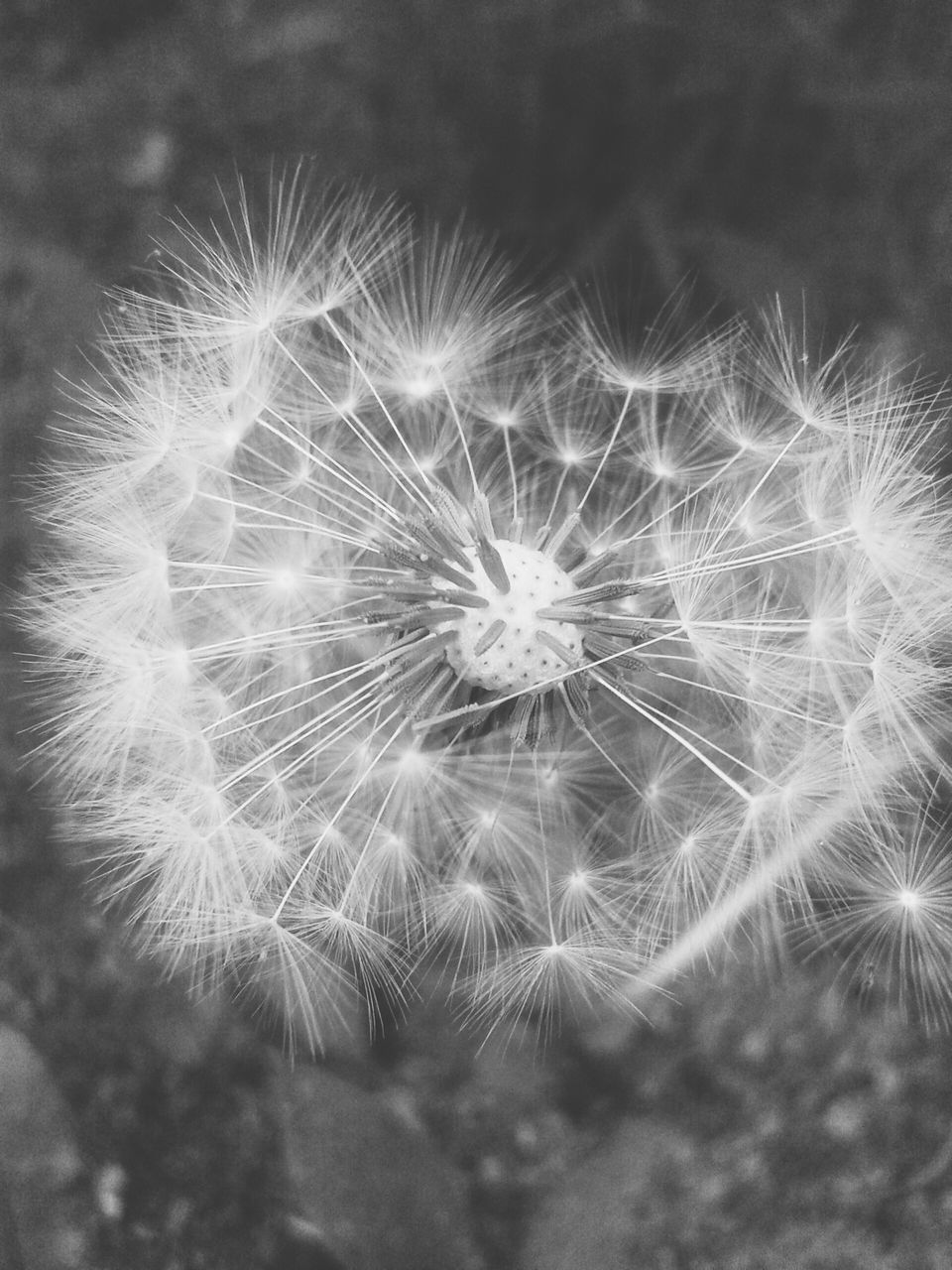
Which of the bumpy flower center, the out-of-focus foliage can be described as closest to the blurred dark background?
the out-of-focus foliage

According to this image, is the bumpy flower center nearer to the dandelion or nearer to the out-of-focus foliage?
the dandelion

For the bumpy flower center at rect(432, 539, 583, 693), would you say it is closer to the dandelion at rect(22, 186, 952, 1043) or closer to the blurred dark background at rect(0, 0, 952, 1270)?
the dandelion at rect(22, 186, 952, 1043)

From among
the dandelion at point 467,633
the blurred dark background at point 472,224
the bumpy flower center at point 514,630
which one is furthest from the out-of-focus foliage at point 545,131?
the bumpy flower center at point 514,630

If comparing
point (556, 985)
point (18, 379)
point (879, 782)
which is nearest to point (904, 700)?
point (879, 782)

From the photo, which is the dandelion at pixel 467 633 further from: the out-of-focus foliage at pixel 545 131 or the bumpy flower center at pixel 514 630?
the out-of-focus foliage at pixel 545 131

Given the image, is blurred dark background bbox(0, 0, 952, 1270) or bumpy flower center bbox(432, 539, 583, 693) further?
blurred dark background bbox(0, 0, 952, 1270)

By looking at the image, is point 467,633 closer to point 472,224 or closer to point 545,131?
point 472,224

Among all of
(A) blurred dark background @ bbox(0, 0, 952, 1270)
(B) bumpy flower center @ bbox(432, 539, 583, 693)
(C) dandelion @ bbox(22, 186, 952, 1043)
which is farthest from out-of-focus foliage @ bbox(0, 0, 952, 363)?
(B) bumpy flower center @ bbox(432, 539, 583, 693)

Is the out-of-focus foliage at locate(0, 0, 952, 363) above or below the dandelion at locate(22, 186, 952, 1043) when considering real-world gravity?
above
